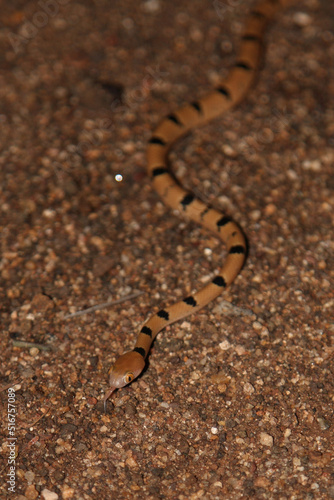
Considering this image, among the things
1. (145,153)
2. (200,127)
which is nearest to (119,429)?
(145,153)

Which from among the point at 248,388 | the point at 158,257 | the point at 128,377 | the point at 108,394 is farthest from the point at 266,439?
the point at 158,257

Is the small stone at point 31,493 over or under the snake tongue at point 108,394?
under

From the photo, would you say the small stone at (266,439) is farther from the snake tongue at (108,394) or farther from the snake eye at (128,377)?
the snake tongue at (108,394)

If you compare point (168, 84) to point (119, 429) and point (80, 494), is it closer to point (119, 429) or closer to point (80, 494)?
point (119, 429)

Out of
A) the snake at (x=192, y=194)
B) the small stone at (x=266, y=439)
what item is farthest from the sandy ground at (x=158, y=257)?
the snake at (x=192, y=194)

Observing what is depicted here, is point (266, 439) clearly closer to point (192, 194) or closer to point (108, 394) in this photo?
point (108, 394)

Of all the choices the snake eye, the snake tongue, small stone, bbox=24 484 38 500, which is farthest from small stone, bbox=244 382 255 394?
small stone, bbox=24 484 38 500

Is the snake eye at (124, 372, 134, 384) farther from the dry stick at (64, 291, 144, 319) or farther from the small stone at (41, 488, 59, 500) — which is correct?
the small stone at (41, 488, 59, 500)

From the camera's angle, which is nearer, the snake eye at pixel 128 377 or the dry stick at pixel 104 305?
the snake eye at pixel 128 377
